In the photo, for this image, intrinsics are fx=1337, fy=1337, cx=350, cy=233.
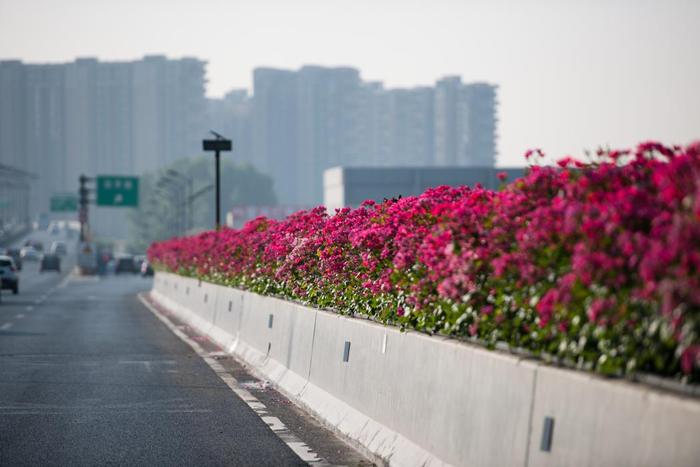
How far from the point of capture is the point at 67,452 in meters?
10.6

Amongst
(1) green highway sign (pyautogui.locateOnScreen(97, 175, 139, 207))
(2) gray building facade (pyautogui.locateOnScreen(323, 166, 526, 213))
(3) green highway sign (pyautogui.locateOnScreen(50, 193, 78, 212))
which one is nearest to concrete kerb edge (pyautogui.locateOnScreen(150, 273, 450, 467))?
(1) green highway sign (pyautogui.locateOnScreen(97, 175, 139, 207))

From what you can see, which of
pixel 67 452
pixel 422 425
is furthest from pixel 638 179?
pixel 67 452

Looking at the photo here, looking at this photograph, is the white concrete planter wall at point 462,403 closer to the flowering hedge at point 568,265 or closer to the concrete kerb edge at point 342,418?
the concrete kerb edge at point 342,418

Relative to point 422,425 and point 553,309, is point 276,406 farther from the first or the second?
point 553,309

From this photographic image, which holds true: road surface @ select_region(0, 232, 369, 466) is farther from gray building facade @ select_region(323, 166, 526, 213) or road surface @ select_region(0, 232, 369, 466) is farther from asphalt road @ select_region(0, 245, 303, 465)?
gray building facade @ select_region(323, 166, 526, 213)

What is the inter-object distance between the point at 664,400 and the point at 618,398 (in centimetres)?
46

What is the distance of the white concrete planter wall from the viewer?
6.25 m

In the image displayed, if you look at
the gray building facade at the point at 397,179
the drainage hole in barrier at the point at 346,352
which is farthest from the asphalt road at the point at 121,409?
the gray building facade at the point at 397,179

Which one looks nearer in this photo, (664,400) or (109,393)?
(664,400)

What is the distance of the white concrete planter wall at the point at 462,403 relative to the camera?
20.5 ft

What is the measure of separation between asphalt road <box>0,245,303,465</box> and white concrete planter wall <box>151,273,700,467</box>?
79 cm

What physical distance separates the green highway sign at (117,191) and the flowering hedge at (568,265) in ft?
300

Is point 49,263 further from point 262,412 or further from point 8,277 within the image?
point 262,412

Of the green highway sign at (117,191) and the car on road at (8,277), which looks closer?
the car on road at (8,277)
